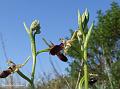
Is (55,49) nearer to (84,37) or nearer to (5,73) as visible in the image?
(84,37)

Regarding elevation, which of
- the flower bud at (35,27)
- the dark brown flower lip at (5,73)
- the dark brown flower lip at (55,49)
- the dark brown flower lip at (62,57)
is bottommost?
the dark brown flower lip at (5,73)

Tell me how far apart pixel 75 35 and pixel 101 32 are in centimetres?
1866

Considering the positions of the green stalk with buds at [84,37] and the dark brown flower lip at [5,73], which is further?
the dark brown flower lip at [5,73]

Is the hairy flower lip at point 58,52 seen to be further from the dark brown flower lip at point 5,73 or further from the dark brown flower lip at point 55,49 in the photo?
the dark brown flower lip at point 5,73

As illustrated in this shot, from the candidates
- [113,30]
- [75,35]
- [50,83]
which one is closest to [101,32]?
[113,30]

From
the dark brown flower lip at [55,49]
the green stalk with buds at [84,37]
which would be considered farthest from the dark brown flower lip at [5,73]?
the green stalk with buds at [84,37]

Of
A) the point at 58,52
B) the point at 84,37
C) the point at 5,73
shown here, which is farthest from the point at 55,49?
the point at 5,73

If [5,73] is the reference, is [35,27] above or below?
above

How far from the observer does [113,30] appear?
20.4 meters

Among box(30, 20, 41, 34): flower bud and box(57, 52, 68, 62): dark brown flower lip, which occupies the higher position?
box(30, 20, 41, 34): flower bud

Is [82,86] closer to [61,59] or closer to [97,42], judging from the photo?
[61,59]

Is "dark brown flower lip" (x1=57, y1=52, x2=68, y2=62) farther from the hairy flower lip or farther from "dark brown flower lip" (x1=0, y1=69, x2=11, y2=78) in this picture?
"dark brown flower lip" (x1=0, y1=69, x2=11, y2=78)

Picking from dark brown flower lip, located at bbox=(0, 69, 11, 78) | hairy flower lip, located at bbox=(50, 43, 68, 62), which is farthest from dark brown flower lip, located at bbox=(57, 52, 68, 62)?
dark brown flower lip, located at bbox=(0, 69, 11, 78)

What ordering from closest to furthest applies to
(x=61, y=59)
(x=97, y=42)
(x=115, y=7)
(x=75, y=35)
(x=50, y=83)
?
1. (x=61, y=59)
2. (x=75, y=35)
3. (x=50, y=83)
4. (x=97, y=42)
5. (x=115, y=7)
